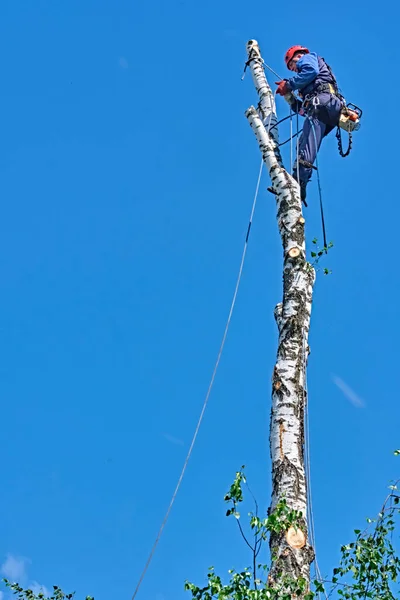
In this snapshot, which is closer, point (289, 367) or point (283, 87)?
point (289, 367)

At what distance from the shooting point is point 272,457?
4723 millimetres

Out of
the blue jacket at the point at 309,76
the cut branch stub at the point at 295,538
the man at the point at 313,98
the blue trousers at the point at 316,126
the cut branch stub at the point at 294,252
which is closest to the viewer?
the cut branch stub at the point at 295,538

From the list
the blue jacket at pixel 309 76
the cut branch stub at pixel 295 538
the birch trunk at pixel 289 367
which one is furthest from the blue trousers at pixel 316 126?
the cut branch stub at pixel 295 538

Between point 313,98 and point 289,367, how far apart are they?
303 cm

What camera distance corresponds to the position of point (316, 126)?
270 inches

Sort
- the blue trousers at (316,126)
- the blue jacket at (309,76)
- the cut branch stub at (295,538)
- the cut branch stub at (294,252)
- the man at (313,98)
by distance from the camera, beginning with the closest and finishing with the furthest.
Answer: the cut branch stub at (295,538), the cut branch stub at (294,252), the blue trousers at (316,126), the man at (313,98), the blue jacket at (309,76)

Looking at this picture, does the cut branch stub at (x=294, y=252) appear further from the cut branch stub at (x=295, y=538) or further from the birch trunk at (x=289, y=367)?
the cut branch stub at (x=295, y=538)

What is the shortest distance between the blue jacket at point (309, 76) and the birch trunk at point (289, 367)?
625mm

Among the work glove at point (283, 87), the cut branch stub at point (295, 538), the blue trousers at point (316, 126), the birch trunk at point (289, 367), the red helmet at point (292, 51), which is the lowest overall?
the cut branch stub at point (295, 538)

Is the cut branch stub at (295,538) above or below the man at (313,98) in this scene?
below

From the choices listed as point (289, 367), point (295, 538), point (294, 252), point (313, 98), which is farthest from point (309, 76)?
point (295, 538)

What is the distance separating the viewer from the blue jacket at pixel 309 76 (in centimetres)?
701

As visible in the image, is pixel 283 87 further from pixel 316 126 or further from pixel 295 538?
pixel 295 538

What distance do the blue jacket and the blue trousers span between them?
0.19 metres
